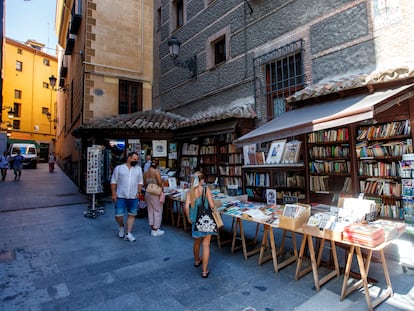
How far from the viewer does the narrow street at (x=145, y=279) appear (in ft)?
10.3

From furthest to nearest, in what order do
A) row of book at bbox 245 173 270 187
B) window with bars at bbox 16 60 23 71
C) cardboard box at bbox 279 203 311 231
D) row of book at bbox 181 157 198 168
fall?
window with bars at bbox 16 60 23 71 → row of book at bbox 181 157 198 168 → row of book at bbox 245 173 270 187 → cardboard box at bbox 279 203 311 231

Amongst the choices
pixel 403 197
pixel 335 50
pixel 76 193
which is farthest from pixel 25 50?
pixel 403 197

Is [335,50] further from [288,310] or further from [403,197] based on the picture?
[288,310]

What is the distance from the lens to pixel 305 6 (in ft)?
22.7

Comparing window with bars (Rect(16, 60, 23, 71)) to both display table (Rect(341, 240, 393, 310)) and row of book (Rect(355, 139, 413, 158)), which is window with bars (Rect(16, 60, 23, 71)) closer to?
row of book (Rect(355, 139, 413, 158))

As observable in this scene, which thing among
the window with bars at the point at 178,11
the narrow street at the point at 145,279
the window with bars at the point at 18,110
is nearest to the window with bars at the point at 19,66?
the window with bars at the point at 18,110

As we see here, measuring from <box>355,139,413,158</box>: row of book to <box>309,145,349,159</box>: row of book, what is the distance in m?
0.32

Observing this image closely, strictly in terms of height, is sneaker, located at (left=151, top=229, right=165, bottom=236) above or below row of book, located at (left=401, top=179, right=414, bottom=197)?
below

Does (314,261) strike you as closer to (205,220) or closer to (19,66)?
(205,220)

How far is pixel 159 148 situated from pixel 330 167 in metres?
6.83

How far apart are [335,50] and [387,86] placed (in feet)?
6.52

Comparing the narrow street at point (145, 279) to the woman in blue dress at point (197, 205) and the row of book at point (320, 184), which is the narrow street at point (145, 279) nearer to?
the woman in blue dress at point (197, 205)

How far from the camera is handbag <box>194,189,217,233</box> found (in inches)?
153

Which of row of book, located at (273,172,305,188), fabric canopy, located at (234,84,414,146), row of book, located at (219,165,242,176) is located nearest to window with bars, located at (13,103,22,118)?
row of book, located at (219,165,242,176)
